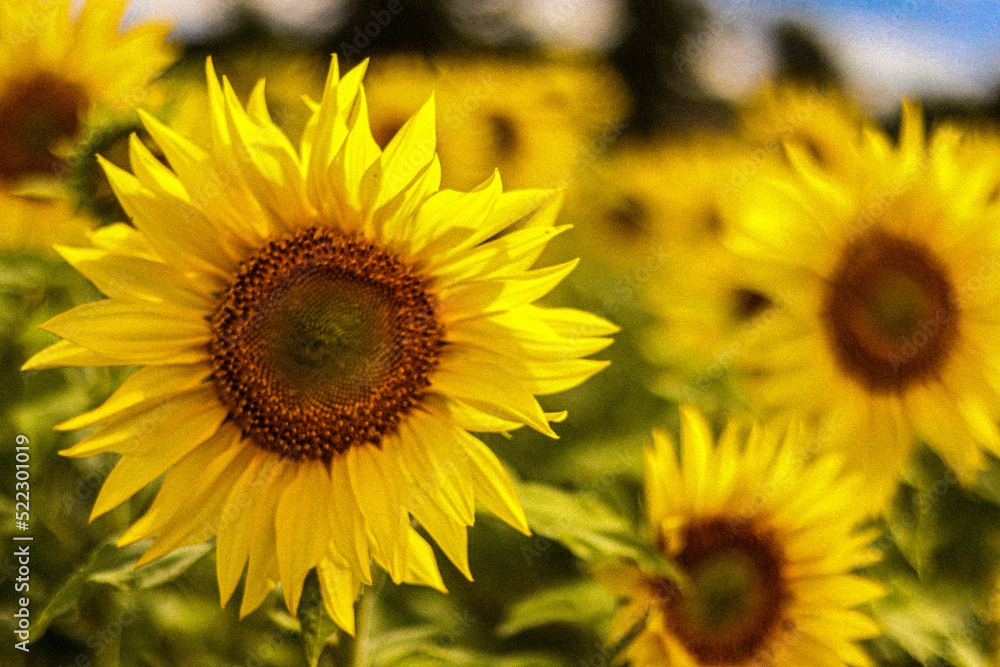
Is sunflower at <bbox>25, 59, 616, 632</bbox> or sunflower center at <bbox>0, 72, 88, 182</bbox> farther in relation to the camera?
sunflower center at <bbox>0, 72, 88, 182</bbox>

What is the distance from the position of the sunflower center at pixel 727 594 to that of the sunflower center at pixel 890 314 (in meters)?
0.72

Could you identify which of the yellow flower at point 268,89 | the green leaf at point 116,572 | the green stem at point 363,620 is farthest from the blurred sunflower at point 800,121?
the green leaf at point 116,572

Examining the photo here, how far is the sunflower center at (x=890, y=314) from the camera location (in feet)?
8.52

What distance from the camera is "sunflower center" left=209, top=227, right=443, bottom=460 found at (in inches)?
61.6

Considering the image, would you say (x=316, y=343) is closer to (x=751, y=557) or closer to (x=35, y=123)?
(x=751, y=557)

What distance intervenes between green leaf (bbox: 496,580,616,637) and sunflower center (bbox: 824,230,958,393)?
1111 millimetres

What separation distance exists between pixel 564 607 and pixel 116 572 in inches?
44.5

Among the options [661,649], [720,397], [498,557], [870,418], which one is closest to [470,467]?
[661,649]

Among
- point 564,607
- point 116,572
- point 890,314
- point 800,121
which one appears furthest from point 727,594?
point 800,121

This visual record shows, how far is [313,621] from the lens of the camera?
1412 mm

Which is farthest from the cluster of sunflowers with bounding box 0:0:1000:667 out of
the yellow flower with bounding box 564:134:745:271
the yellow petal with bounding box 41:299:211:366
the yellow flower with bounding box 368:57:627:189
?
the yellow flower with bounding box 368:57:627:189

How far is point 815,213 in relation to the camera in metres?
2.42

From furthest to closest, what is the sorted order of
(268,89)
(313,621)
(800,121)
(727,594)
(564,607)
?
(800,121), (268,89), (727,594), (564,607), (313,621)

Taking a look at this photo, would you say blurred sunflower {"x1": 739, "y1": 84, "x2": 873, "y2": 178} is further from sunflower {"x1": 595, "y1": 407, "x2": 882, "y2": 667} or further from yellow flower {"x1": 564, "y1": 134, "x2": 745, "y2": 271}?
sunflower {"x1": 595, "y1": 407, "x2": 882, "y2": 667}
